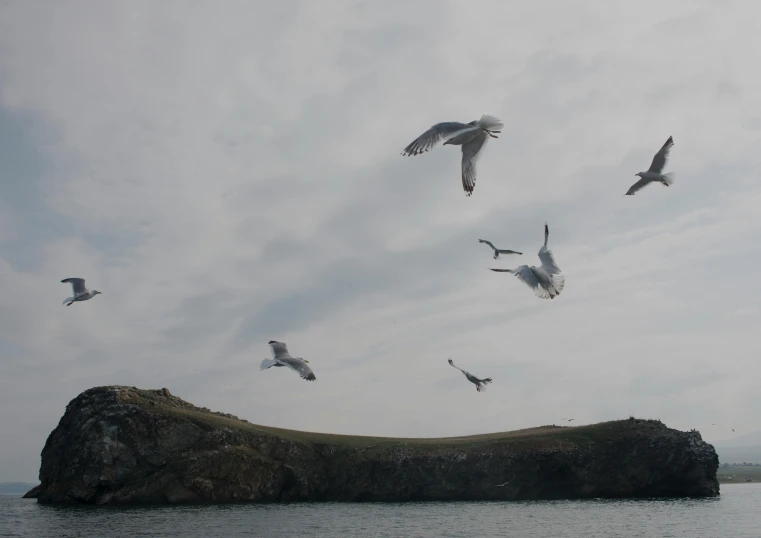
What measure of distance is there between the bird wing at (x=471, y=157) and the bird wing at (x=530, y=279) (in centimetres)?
334

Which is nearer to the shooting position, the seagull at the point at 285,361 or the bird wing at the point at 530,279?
the bird wing at the point at 530,279

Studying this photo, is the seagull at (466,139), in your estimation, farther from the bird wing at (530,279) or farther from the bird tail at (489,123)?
the bird wing at (530,279)

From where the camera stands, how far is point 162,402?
87.1m

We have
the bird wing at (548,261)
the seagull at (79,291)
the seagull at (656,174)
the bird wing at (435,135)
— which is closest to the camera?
the bird wing at (435,135)

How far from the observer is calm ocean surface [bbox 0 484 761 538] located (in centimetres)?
4184

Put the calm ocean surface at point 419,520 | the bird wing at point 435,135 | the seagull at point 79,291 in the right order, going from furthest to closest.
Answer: the calm ocean surface at point 419,520
the seagull at point 79,291
the bird wing at point 435,135

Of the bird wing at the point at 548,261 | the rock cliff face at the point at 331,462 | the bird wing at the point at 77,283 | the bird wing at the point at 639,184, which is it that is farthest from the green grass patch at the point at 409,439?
the bird wing at the point at 548,261

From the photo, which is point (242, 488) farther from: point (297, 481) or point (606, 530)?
point (606, 530)

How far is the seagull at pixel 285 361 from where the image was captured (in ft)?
87.6

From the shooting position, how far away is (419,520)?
4928cm

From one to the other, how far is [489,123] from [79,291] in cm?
2349

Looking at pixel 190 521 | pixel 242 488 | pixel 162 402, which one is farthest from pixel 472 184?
pixel 162 402

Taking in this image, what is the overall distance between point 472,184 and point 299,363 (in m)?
11.4

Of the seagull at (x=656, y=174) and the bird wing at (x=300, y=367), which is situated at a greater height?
the seagull at (x=656, y=174)
